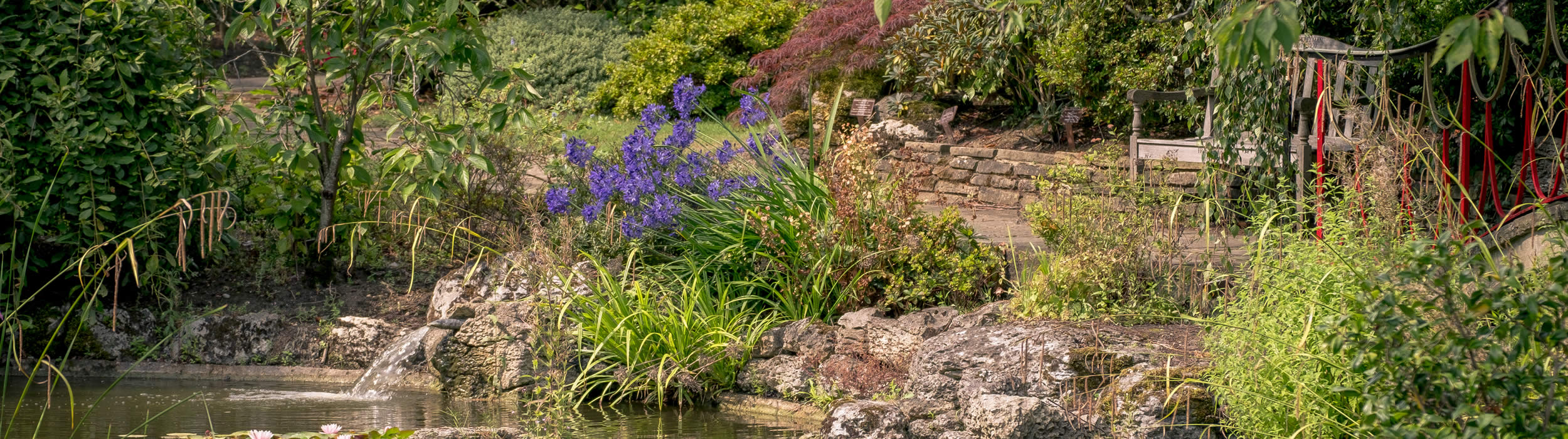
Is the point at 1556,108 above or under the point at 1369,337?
above

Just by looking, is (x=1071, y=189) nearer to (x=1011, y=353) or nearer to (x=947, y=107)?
(x=1011, y=353)

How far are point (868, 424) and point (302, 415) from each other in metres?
2.32

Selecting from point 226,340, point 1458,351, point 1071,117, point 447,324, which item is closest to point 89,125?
point 226,340

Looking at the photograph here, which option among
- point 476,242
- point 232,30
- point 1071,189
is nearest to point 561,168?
point 476,242

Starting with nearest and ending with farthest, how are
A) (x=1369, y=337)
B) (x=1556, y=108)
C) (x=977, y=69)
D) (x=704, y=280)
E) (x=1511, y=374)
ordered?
(x=1511, y=374), (x=1369, y=337), (x=1556, y=108), (x=704, y=280), (x=977, y=69)

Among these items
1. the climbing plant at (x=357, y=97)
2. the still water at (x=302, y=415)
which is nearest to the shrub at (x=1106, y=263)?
the still water at (x=302, y=415)

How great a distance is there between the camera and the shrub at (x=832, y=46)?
11250 millimetres

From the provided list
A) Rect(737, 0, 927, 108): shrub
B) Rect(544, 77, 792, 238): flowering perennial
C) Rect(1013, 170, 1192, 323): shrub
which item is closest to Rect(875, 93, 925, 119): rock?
Rect(737, 0, 927, 108): shrub

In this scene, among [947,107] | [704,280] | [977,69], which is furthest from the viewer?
[947,107]

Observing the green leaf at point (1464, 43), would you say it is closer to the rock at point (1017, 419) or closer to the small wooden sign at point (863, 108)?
the rock at point (1017, 419)

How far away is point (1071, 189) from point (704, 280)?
5.69 feet

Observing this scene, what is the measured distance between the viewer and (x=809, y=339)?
17.0ft

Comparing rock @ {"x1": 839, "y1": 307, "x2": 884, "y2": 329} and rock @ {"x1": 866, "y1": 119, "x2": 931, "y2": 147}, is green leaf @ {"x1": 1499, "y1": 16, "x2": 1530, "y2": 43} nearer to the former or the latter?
rock @ {"x1": 839, "y1": 307, "x2": 884, "y2": 329}

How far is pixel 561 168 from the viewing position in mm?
6648
